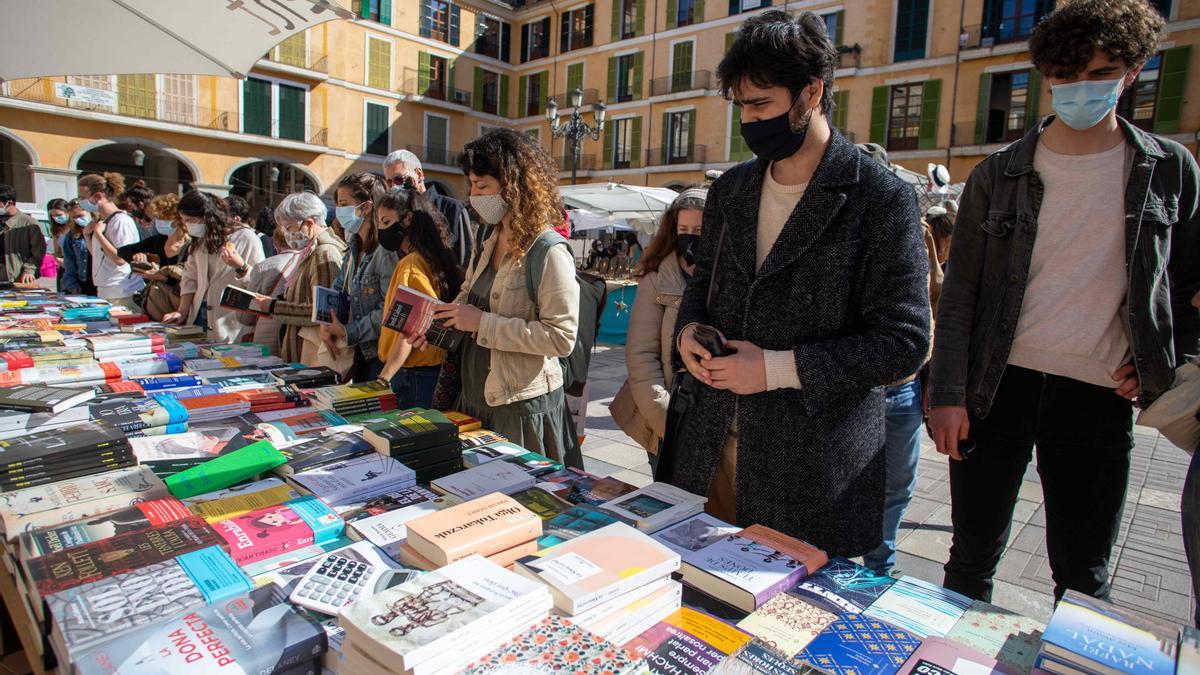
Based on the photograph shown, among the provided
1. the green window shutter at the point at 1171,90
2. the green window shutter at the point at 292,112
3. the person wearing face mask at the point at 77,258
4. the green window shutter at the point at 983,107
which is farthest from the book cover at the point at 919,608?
the green window shutter at the point at 292,112

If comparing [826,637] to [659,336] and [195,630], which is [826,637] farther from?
[659,336]

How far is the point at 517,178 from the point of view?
234 centimetres

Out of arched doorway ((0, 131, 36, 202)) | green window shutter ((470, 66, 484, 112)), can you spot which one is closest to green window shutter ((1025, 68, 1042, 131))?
green window shutter ((470, 66, 484, 112))

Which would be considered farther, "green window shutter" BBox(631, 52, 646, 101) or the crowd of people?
"green window shutter" BBox(631, 52, 646, 101)

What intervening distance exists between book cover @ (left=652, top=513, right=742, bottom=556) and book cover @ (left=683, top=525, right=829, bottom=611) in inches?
0.8

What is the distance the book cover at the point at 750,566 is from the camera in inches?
45.6

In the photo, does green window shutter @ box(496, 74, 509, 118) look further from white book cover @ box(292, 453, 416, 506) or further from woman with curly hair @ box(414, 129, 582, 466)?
white book cover @ box(292, 453, 416, 506)

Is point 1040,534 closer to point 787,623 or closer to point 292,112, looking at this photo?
point 787,623

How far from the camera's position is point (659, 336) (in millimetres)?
2408

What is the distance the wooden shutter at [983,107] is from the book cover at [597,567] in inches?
837

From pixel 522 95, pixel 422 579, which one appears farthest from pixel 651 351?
pixel 522 95

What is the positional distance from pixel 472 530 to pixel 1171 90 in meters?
21.3

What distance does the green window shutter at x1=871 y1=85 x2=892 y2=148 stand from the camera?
802 inches

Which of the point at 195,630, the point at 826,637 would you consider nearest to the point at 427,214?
the point at 195,630
